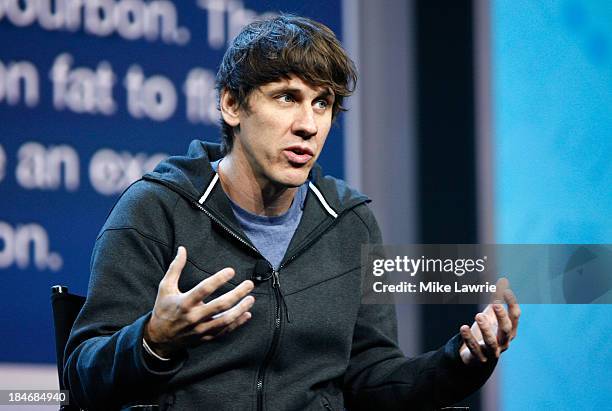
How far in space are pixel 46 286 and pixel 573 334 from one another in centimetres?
179

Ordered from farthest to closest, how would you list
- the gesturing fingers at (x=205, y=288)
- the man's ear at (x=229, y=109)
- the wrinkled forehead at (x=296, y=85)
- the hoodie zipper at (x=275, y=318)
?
the man's ear at (x=229, y=109)
the wrinkled forehead at (x=296, y=85)
the hoodie zipper at (x=275, y=318)
the gesturing fingers at (x=205, y=288)

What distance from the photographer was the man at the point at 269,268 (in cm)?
180

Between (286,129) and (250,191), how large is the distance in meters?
0.18

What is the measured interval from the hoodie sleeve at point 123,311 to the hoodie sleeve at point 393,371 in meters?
0.52

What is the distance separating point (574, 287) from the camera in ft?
9.82

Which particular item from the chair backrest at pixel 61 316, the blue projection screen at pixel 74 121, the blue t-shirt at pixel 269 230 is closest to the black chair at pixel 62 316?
the chair backrest at pixel 61 316

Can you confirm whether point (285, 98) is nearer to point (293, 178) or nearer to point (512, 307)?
point (293, 178)

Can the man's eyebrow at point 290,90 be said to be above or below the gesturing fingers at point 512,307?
above

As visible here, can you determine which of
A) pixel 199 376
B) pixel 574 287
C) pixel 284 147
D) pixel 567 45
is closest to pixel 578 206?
pixel 574 287

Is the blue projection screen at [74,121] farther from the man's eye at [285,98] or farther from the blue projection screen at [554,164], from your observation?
the blue projection screen at [554,164]

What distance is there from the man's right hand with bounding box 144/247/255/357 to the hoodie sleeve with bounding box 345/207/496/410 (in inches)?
23.7

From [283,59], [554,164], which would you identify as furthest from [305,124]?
[554,164]

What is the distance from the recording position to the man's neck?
2035mm

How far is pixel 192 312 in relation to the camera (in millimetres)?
1510
